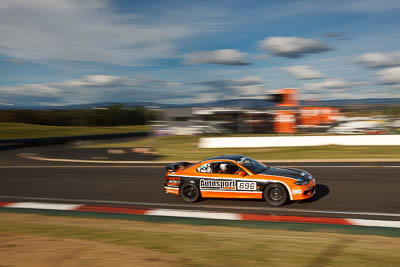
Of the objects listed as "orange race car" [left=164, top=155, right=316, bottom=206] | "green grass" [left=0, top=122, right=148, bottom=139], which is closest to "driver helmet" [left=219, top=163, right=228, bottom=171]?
"orange race car" [left=164, top=155, right=316, bottom=206]

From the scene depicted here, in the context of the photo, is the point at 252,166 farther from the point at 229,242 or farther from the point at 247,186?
the point at 229,242

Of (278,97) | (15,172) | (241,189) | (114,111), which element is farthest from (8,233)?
(114,111)

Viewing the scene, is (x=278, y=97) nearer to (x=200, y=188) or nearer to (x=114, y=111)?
(x=200, y=188)

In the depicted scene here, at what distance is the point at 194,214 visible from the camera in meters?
8.09

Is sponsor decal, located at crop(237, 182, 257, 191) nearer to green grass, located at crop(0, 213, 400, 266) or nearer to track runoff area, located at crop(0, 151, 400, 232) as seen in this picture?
track runoff area, located at crop(0, 151, 400, 232)

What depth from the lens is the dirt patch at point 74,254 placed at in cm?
459

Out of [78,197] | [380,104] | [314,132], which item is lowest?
[78,197]

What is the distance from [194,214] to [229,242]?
9.10ft

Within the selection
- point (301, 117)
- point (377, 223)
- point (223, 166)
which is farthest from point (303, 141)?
point (377, 223)

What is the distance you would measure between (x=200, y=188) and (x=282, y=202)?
1.98 m

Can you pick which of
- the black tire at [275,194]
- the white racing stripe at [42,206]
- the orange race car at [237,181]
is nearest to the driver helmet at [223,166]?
the orange race car at [237,181]

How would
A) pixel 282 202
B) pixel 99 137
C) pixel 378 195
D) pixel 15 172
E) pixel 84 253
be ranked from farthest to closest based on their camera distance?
pixel 99 137 < pixel 15 172 < pixel 378 195 < pixel 282 202 < pixel 84 253

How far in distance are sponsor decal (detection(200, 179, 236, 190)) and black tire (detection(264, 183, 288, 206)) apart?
0.80m

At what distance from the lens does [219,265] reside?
446cm
